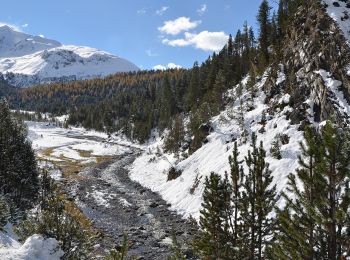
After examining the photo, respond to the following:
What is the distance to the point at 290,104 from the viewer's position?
47750 millimetres

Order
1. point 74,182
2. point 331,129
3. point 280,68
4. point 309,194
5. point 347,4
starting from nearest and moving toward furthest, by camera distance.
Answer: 1. point 331,129
2. point 309,194
3. point 347,4
4. point 280,68
5. point 74,182

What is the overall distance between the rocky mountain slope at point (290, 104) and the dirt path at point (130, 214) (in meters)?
2.56

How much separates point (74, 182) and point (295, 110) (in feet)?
139

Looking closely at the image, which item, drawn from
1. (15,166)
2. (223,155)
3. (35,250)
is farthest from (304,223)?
(223,155)

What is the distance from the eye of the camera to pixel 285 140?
4216 cm

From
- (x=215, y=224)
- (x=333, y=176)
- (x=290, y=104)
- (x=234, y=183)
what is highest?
(x=290, y=104)

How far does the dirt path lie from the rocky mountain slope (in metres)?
2.56

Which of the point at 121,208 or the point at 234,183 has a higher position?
the point at 234,183

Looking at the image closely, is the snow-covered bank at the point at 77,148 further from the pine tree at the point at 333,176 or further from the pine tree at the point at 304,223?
the pine tree at the point at 333,176

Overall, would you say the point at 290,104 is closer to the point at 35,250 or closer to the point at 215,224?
the point at 215,224

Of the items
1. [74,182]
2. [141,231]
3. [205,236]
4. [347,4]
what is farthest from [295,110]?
[74,182]

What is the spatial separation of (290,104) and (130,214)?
23.2 metres

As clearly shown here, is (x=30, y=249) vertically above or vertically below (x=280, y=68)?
below

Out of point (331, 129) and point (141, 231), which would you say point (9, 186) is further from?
point (331, 129)
